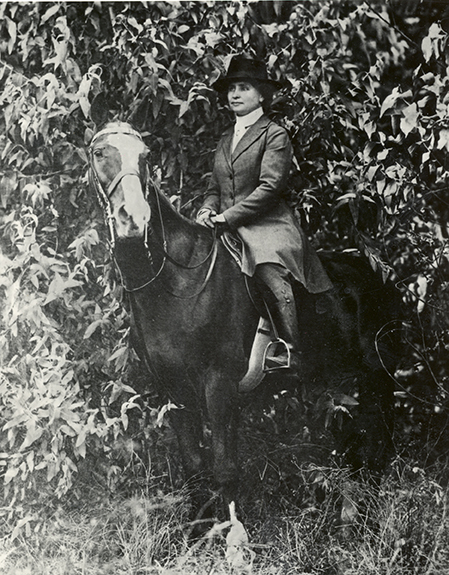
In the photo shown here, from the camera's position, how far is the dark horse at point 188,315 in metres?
4.18

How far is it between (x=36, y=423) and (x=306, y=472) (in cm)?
149

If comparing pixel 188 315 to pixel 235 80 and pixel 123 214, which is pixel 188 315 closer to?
pixel 123 214

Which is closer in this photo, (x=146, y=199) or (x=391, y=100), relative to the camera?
(x=146, y=199)

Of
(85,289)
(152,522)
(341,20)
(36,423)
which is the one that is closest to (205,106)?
(341,20)

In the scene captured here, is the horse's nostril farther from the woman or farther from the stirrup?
the stirrup

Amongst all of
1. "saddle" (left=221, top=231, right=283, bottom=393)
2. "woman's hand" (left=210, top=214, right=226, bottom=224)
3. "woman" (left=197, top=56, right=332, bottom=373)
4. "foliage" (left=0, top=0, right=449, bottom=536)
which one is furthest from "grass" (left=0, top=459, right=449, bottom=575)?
"woman's hand" (left=210, top=214, right=226, bottom=224)

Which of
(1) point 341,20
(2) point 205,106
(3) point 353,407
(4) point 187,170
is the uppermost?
(1) point 341,20

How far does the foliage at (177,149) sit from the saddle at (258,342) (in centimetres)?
53

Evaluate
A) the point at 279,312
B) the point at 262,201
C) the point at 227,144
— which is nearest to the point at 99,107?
the point at 227,144

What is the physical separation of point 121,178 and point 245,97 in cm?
84

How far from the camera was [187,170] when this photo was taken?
4566 mm

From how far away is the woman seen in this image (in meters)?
4.25

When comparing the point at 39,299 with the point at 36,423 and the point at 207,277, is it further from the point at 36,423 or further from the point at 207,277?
the point at 207,277

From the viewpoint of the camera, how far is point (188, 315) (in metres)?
4.25
